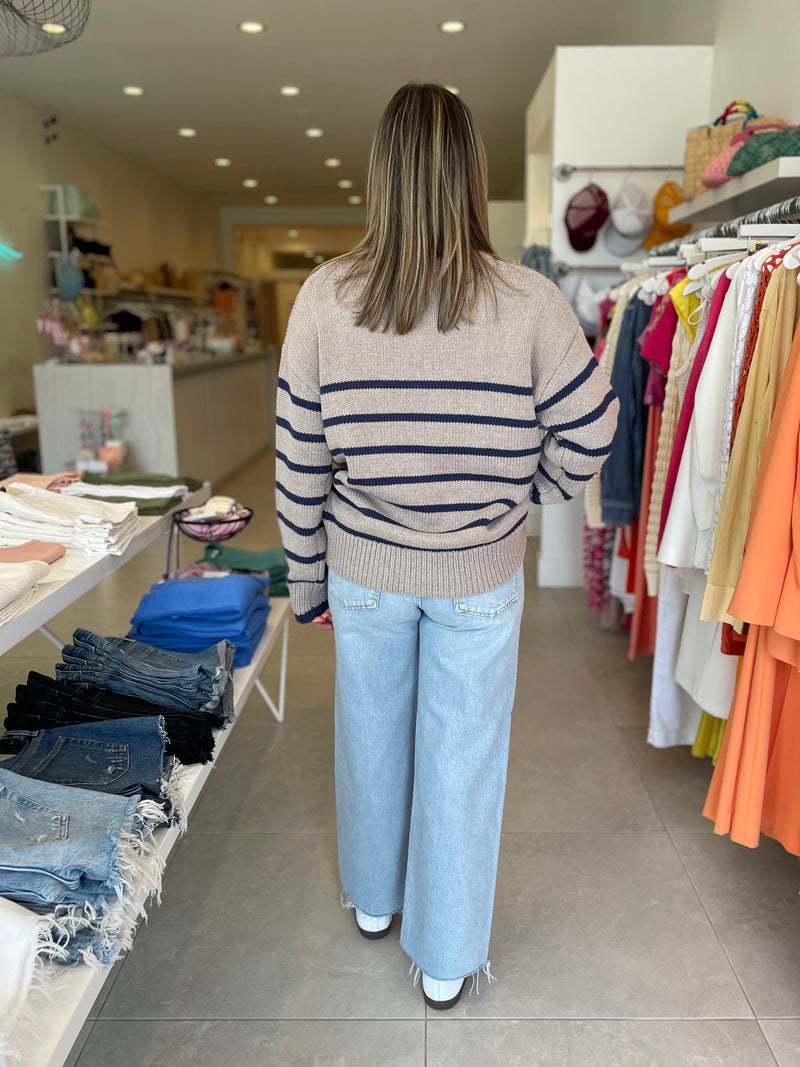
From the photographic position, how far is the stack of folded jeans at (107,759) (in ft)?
4.76

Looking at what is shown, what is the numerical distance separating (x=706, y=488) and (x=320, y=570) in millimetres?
922

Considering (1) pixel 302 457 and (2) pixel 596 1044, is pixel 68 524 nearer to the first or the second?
(1) pixel 302 457

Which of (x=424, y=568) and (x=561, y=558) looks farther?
(x=561, y=558)

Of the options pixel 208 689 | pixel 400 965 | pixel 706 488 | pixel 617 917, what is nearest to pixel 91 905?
pixel 208 689

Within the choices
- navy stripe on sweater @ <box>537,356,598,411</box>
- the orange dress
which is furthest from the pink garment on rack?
navy stripe on sweater @ <box>537,356,598,411</box>

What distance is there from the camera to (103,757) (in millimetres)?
1499

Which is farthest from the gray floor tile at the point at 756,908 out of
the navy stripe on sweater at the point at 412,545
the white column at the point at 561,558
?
the white column at the point at 561,558

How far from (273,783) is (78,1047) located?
0.95 meters

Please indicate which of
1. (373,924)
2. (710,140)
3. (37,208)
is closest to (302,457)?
(373,924)

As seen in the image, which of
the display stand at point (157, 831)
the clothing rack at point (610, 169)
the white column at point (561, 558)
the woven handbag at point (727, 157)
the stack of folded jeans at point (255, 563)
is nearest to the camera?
the display stand at point (157, 831)

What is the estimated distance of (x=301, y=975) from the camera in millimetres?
1719

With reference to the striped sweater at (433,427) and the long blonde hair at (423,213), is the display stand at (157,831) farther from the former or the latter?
the long blonde hair at (423,213)

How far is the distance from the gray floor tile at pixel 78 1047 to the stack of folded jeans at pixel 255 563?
1.30m

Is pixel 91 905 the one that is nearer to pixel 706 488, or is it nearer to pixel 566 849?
pixel 566 849
